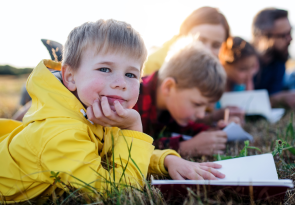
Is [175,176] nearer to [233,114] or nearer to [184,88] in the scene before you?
[184,88]

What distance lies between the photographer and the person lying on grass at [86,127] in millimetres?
986

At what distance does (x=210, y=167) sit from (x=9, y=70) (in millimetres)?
11516

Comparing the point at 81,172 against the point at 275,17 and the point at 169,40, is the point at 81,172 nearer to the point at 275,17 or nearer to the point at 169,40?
the point at 169,40

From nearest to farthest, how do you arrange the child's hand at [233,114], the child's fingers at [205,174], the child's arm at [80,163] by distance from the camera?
the child's arm at [80,163]
the child's fingers at [205,174]
the child's hand at [233,114]

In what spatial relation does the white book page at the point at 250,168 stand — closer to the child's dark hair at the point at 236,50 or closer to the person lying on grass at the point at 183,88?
the person lying on grass at the point at 183,88

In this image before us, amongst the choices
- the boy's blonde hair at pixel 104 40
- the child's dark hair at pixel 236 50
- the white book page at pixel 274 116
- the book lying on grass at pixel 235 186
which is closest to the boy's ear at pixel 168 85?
the boy's blonde hair at pixel 104 40

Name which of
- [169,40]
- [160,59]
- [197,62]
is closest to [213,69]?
A: [197,62]

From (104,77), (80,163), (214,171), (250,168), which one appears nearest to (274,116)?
(250,168)

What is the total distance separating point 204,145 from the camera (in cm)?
185

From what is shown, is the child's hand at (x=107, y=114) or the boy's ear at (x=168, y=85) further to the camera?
the boy's ear at (x=168, y=85)

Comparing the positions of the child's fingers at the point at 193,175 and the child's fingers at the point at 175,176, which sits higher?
the child's fingers at the point at 193,175

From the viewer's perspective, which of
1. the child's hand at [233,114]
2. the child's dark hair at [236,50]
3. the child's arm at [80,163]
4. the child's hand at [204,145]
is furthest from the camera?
the child's dark hair at [236,50]

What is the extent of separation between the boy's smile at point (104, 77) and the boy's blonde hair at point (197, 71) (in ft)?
3.35

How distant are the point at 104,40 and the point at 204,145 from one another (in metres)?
1.16
